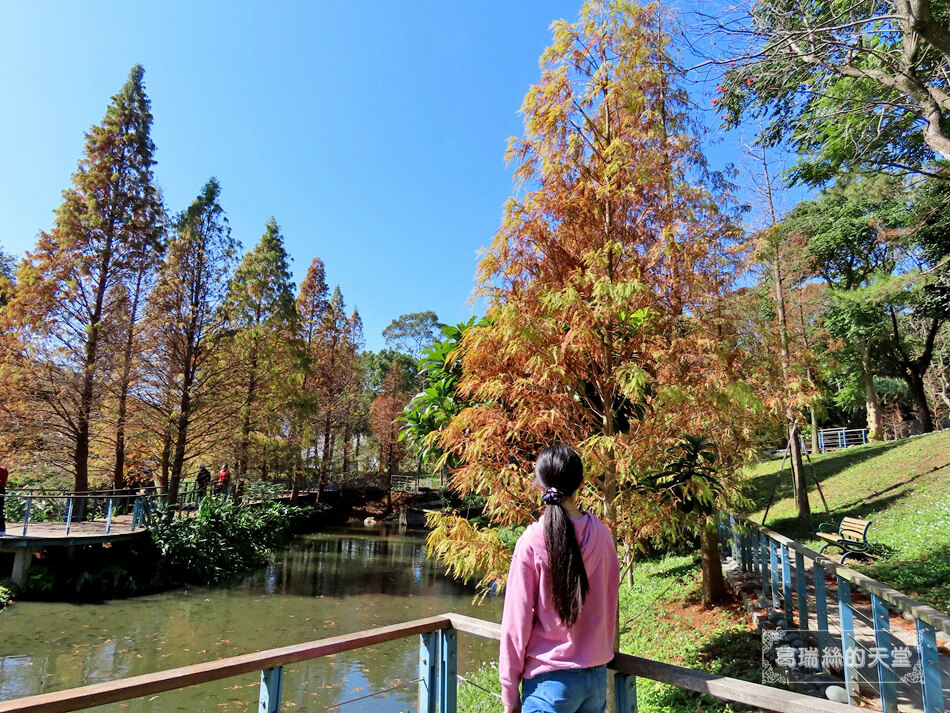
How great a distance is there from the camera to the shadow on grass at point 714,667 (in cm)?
461

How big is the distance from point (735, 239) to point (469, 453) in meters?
2.80

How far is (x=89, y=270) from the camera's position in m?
13.7

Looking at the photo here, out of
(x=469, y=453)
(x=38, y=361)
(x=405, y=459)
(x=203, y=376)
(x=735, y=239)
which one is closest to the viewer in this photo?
(x=469, y=453)

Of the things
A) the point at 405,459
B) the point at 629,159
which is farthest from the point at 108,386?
the point at 405,459

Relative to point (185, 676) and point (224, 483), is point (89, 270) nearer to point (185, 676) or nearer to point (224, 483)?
point (224, 483)

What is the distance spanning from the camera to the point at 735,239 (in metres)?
4.31

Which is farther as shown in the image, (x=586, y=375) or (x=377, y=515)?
(x=377, y=515)

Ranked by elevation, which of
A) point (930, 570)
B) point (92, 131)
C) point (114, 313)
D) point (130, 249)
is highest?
point (92, 131)

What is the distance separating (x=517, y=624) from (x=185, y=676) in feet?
3.51

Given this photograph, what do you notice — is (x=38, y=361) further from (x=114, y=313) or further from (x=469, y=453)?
(x=469, y=453)

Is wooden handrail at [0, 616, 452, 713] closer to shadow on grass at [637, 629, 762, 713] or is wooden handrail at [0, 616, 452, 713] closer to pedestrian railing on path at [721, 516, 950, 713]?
pedestrian railing on path at [721, 516, 950, 713]

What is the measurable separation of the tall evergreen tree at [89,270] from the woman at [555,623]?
14593 mm

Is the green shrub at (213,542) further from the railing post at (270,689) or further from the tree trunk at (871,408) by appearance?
the tree trunk at (871,408)

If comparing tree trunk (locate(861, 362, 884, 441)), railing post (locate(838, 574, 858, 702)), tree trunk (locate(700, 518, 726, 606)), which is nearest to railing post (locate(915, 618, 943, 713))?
railing post (locate(838, 574, 858, 702))
